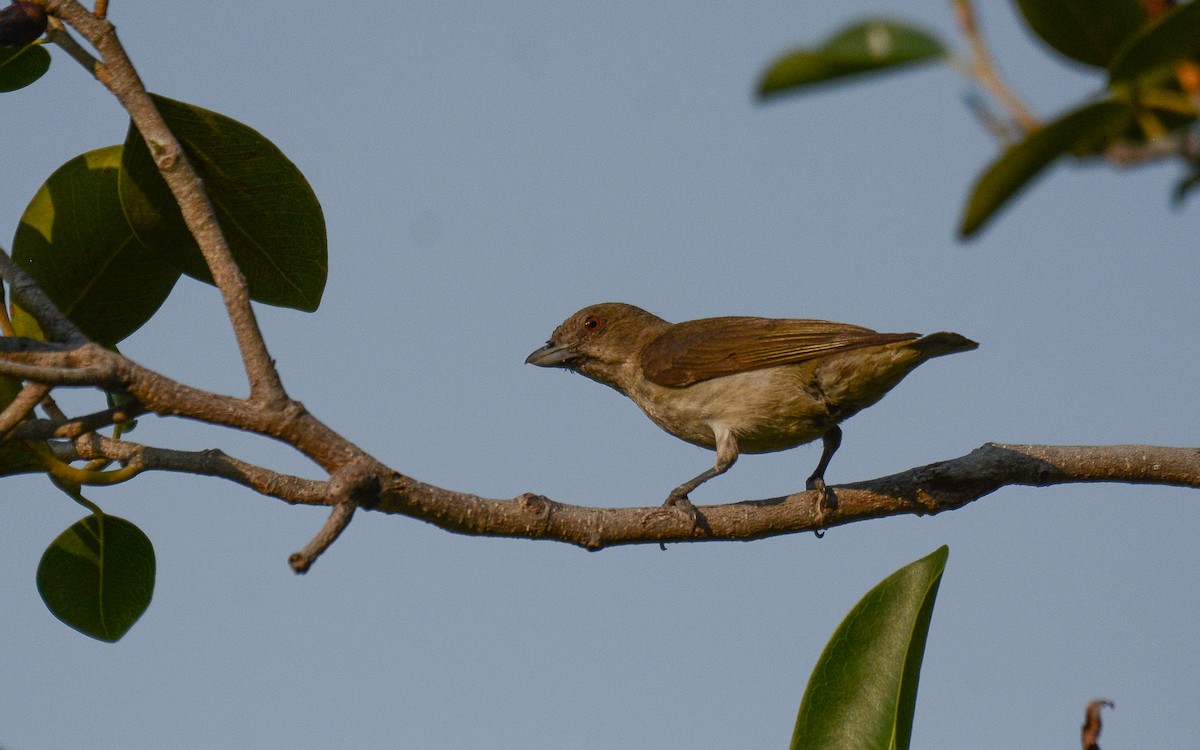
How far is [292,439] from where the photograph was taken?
2609mm

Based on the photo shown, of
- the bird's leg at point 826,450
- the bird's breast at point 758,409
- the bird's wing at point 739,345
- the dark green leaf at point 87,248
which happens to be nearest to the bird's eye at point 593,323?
the bird's wing at point 739,345

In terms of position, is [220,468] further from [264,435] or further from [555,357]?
[555,357]

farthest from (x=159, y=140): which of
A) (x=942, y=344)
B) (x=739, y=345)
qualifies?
(x=739, y=345)

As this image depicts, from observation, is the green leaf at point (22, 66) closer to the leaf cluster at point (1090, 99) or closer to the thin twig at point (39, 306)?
the thin twig at point (39, 306)

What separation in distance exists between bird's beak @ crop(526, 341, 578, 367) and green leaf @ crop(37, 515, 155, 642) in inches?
150

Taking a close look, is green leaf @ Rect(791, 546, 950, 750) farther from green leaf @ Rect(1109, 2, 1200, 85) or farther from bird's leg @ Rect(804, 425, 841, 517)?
bird's leg @ Rect(804, 425, 841, 517)

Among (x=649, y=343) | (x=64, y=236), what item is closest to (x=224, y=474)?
(x=64, y=236)

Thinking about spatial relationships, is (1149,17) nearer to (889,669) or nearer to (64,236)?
(889,669)

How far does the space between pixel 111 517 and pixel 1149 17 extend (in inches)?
122

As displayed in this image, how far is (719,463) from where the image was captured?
584 centimetres

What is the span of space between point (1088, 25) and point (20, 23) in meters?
2.51

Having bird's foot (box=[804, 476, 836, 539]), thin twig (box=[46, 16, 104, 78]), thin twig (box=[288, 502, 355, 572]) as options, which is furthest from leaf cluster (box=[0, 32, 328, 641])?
bird's foot (box=[804, 476, 836, 539])

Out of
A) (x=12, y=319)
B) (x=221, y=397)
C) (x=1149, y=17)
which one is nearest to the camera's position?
(x=1149, y=17)

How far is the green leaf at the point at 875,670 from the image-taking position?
2809mm
